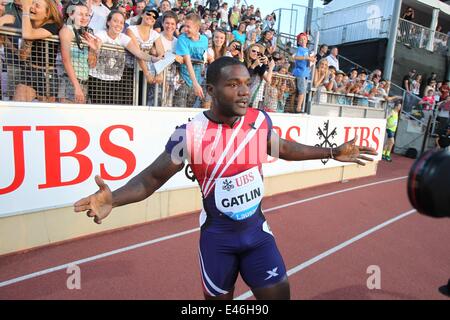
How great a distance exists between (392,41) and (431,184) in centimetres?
2152

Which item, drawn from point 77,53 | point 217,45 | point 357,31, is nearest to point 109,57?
point 77,53

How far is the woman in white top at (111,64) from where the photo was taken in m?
5.42

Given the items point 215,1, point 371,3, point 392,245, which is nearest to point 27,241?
point 392,245

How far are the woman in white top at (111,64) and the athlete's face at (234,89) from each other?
3620mm

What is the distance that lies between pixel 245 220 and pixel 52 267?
3.28 m

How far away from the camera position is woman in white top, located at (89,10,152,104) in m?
5.42

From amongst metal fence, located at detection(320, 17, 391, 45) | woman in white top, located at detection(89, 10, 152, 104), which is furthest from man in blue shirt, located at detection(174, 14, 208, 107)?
metal fence, located at detection(320, 17, 391, 45)

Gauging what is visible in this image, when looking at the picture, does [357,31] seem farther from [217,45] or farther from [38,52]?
[38,52]

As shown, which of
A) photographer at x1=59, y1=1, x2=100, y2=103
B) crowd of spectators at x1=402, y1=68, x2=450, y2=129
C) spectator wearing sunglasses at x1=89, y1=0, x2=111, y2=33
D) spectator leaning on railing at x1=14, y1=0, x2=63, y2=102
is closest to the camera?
spectator leaning on railing at x1=14, y1=0, x2=63, y2=102

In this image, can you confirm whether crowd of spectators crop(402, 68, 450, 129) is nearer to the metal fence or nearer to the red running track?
the metal fence

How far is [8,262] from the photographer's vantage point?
462 cm

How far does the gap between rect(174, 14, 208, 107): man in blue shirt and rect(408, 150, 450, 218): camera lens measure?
5344 millimetres

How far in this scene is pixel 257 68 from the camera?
7.21m

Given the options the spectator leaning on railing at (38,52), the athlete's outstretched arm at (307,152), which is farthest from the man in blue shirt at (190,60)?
the athlete's outstretched arm at (307,152)
